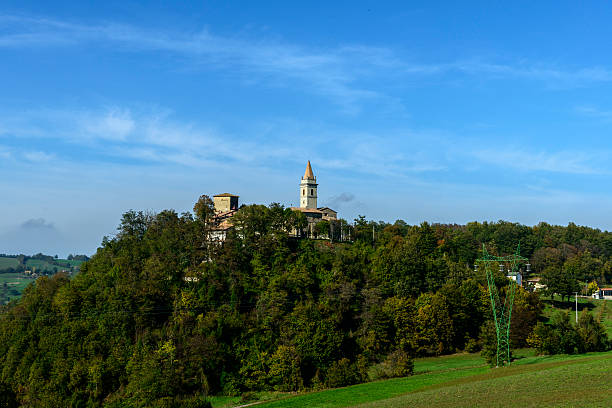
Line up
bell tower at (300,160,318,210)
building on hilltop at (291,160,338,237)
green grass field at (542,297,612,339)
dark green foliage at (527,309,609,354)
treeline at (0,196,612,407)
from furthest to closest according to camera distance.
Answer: bell tower at (300,160,318,210) < building on hilltop at (291,160,338,237) < green grass field at (542,297,612,339) < treeline at (0,196,612,407) < dark green foliage at (527,309,609,354)

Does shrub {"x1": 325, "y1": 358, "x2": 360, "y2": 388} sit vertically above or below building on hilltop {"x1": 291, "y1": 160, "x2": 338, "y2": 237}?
below

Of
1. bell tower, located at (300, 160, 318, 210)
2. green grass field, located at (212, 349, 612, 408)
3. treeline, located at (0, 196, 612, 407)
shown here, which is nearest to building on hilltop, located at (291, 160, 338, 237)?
bell tower, located at (300, 160, 318, 210)

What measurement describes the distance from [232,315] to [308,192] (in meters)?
62.5

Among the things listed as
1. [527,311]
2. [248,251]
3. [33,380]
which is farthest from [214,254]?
[527,311]

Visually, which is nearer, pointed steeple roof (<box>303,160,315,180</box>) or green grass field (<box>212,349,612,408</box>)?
green grass field (<box>212,349,612,408</box>)

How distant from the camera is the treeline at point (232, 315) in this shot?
69.0m

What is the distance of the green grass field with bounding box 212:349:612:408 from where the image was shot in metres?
41.4

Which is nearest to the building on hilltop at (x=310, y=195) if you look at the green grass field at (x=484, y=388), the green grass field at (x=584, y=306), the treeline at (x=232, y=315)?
the treeline at (x=232, y=315)

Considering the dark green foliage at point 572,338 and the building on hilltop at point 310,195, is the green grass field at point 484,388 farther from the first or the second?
the building on hilltop at point 310,195

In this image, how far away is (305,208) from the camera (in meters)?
135

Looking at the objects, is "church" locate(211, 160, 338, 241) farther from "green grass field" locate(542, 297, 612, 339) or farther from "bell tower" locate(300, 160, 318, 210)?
"green grass field" locate(542, 297, 612, 339)

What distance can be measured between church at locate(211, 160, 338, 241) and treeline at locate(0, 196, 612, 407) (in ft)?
32.8

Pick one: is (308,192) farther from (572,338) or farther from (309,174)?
(572,338)

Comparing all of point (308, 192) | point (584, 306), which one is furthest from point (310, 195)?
point (584, 306)
